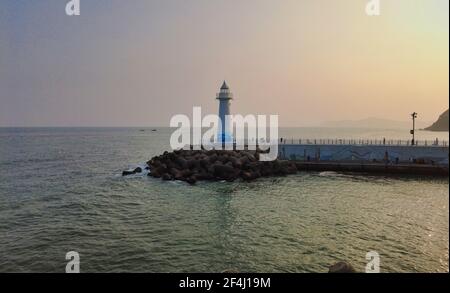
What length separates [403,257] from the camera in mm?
12508

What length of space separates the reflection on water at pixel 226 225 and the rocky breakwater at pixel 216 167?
1.88m

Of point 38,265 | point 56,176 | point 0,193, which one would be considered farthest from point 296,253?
point 56,176

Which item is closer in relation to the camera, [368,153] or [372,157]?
[372,157]

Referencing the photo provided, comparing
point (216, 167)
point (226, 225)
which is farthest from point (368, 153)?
point (226, 225)

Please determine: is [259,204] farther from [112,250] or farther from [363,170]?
[363,170]

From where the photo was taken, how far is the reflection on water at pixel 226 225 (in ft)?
40.2

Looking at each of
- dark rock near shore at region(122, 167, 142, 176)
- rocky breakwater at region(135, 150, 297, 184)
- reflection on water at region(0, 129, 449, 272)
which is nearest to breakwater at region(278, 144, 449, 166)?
rocky breakwater at region(135, 150, 297, 184)

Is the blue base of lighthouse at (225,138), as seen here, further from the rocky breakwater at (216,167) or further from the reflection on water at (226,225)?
the reflection on water at (226,225)

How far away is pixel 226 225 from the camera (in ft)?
54.3

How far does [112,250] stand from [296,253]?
25.6 ft

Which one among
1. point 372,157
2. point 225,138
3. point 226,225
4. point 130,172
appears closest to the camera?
point 226,225

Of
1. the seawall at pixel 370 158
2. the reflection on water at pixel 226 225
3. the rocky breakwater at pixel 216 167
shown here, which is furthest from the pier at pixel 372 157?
the reflection on water at pixel 226 225

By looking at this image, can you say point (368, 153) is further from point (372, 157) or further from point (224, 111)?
point (224, 111)

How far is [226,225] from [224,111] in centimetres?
2755
